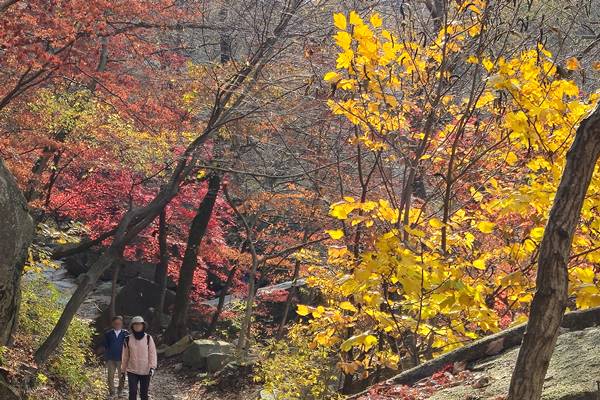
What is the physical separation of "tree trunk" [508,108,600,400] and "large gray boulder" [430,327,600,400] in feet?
3.65

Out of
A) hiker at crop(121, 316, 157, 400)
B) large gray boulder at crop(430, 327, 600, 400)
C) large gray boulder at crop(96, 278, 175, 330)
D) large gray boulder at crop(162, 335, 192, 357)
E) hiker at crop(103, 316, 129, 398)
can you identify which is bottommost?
large gray boulder at crop(430, 327, 600, 400)

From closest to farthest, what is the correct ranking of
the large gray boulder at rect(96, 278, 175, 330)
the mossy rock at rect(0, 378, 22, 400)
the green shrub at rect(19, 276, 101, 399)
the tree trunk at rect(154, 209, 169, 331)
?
the mossy rock at rect(0, 378, 22, 400), the green shrub at rect(19, 276, 101, 399), the tree trunk at rect(154, 209, 169, 331), the large gray boulder at rect(96, 278, 175, 330)

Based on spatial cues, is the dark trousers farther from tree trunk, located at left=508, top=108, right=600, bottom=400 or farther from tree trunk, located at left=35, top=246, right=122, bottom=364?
tree trunk, located at left=508, top=108, right=600, bottom=400

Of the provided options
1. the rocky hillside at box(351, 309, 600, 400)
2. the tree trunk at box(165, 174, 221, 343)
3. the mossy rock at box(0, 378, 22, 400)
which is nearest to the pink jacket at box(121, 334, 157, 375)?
the mossy rock at box(0, 378, 22, 400)

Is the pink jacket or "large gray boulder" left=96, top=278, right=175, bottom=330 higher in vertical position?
"large gray boulder" left=96, top=278, right=175, bottom=330

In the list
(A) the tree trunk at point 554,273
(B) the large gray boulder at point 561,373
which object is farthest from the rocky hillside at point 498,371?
(A) the tree trunk at point 554,273

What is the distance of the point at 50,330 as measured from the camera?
1209 cm

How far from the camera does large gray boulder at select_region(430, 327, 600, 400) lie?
3.59 meters

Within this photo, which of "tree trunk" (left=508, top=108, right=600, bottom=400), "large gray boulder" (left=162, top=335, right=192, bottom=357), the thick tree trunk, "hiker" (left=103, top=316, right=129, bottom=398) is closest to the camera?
"tree trunk" (left=508, top=108, right=600, bottom=400)

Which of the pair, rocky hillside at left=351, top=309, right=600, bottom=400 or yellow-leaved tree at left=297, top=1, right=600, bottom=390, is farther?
yellow-leaved tree at left=297, top=1, right=600, bottom=390

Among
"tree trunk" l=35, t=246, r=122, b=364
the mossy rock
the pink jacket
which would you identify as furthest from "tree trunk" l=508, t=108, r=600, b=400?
"tree trunk" l=35, t=246, r=122, b=364

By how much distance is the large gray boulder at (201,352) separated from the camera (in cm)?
1683

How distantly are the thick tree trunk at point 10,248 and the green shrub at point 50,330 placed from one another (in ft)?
5.06

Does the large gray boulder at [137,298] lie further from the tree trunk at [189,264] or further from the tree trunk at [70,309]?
the tree trunk at [70,309]
